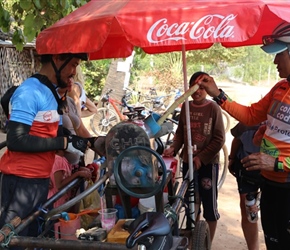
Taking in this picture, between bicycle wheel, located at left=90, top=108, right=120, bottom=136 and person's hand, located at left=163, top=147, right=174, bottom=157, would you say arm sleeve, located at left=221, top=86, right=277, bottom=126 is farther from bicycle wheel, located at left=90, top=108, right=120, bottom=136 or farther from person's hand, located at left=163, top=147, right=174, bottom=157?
bicycle wheel, located at left=90, top=108, right=120, bottom=136

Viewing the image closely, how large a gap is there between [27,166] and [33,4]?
2.00 m

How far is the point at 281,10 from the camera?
2426mm

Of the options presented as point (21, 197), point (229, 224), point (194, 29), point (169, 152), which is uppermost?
point (194, 29)

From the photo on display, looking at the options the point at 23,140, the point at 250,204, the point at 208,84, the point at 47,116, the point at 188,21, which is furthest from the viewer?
the point at 250,204

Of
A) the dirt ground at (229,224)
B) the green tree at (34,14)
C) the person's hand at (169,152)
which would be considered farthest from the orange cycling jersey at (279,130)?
the green tree at (34,14)

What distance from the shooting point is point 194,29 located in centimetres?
238

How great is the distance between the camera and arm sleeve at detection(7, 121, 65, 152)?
253cm

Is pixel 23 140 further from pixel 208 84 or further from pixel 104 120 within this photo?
pixel 104 120

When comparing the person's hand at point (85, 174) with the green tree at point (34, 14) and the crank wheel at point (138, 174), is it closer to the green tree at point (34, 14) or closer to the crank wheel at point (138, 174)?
the crank wheel at point (138, 174)

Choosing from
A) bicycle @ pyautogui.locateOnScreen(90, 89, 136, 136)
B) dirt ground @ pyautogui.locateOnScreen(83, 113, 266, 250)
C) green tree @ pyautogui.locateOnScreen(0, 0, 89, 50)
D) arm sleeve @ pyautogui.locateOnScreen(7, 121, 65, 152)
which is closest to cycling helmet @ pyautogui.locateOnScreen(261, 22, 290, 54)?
arm sleeve @ pyautogui.locateOnScreen(7, 121, 65, 152)

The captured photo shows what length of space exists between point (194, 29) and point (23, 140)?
3.92 feet

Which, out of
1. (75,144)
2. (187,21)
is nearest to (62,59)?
(75,144)

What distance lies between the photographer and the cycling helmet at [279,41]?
276 centimetres

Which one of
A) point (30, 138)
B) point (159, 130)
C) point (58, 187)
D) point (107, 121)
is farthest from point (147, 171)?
point (107, 121)
